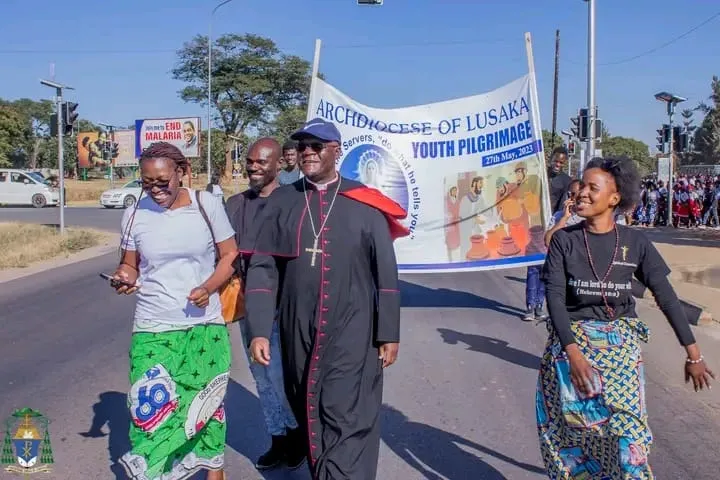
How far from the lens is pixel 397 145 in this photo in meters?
8.25

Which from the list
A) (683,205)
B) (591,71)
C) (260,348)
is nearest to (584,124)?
(591,71)

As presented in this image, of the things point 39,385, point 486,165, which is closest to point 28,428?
point 39,385

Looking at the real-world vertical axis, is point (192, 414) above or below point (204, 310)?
below

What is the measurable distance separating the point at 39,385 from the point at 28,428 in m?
2.73

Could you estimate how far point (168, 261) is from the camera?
11.4ft

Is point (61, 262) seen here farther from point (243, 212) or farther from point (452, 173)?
point (243, 212)

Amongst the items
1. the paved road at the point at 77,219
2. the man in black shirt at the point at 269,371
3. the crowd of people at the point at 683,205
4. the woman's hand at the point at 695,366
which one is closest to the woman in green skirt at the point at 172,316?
the man in black shirt at the point at 269,371

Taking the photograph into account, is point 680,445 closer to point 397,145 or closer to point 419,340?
point 419,340

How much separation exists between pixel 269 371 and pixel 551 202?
4989mm

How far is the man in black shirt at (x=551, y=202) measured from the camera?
27.5 ft

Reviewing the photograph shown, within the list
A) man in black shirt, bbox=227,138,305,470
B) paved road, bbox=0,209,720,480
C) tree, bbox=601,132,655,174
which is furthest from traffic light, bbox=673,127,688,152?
tree, bbox=601,132,655,174

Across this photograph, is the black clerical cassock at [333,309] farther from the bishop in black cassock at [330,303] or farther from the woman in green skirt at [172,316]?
the woman in green skirt at [172,316]

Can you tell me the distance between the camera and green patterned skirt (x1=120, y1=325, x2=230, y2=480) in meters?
3.36

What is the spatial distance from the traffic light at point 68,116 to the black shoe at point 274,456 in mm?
16412
